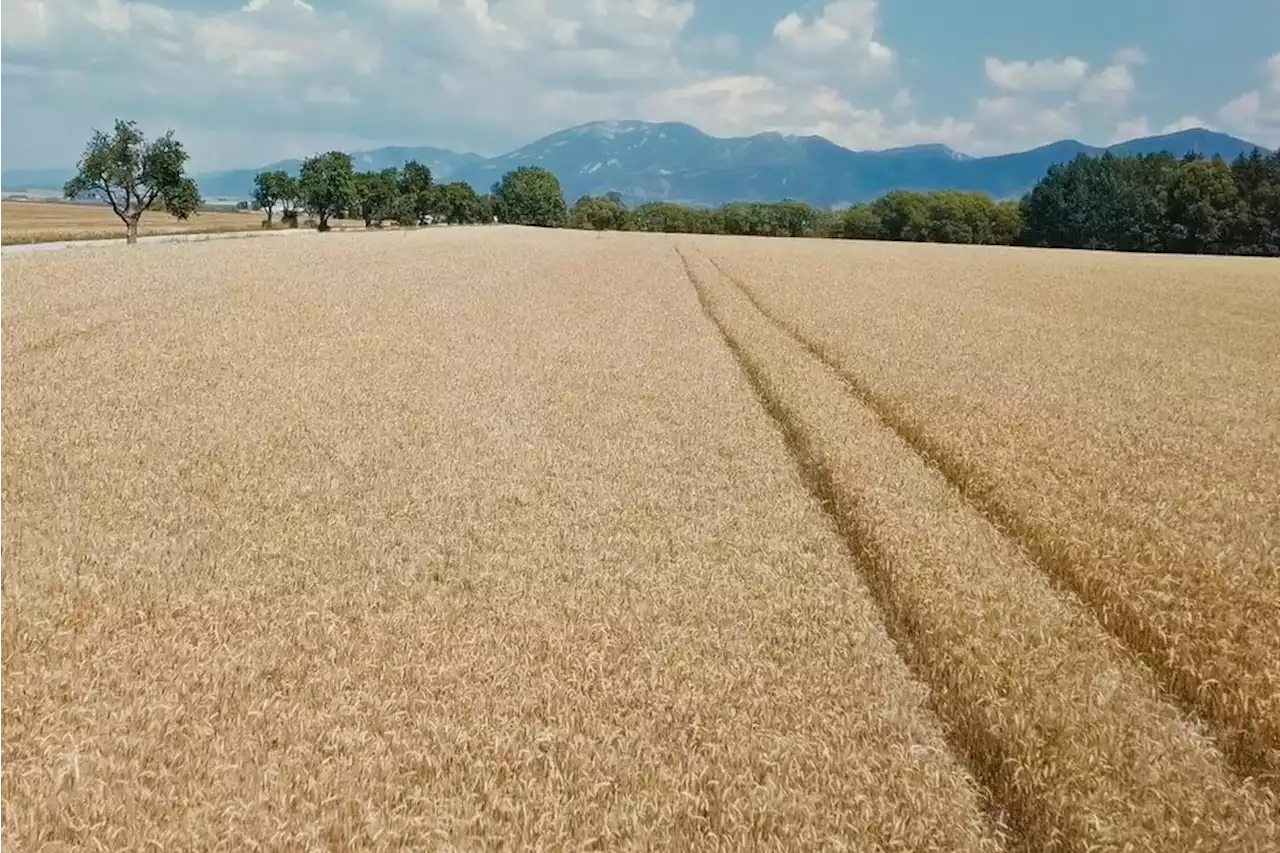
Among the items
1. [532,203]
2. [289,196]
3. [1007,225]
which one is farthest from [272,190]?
[1007,225]

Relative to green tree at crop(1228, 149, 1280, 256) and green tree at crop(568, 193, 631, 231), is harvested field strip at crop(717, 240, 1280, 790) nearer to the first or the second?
green tree at crop(1228, 149, 1280, 256)

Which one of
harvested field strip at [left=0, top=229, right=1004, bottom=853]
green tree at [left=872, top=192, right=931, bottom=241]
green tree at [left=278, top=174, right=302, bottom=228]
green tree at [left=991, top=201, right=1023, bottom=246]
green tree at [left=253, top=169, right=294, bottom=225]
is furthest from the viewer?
green tree at [left=253, top=169, right=294, bottom=225]

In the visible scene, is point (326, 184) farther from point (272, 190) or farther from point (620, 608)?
point (620, 608)

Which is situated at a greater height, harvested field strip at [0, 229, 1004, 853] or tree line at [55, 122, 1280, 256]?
tree line at [55, 122, 1280, 256]

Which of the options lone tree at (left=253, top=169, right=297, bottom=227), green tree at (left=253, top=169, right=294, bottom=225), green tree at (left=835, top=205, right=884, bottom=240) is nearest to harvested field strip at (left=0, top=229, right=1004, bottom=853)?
lone tree at (left=253, top=169, right=297, bottom=227)

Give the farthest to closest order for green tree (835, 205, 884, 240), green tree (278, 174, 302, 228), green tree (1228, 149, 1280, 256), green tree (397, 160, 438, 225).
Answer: green tree (397, 160, 438, 225) < green tree (835, 205, 884, 240) < green tree (278, 174, 302, 228) < green tree (1228, 149, 1280, 256)

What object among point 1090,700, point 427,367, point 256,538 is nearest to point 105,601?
point 256,538

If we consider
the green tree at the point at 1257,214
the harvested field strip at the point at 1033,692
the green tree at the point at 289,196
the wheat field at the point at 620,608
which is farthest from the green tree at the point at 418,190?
the harvested field strip at the point at 1033,692
